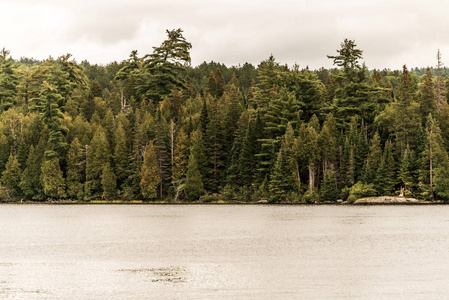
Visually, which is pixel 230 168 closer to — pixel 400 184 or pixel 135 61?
pixel 400 184

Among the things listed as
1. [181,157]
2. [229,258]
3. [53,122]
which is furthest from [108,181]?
[229,258]

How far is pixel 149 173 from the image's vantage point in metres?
115

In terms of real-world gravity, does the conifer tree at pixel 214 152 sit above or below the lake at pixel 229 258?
above

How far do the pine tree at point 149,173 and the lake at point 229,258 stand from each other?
41048mm

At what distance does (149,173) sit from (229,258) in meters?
74.1

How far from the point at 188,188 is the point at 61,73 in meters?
52.8

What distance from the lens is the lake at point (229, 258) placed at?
3161cm

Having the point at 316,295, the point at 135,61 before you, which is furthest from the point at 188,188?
the point at 316,295

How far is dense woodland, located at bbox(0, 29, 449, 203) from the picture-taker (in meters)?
105

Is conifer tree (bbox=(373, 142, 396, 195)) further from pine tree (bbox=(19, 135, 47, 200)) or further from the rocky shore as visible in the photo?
pine tree (bbox=(19, 135, 47, 200))

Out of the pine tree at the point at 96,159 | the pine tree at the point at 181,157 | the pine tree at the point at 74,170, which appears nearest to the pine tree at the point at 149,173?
the pine tree at the point at 181,157

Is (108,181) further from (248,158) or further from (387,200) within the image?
(387,200)

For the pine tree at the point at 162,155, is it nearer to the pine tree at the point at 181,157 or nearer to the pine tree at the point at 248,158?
the pine tree at the point at 181,157

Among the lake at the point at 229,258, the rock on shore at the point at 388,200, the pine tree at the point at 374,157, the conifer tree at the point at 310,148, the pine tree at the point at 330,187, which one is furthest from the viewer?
the conifer tree at the point at 310,148
